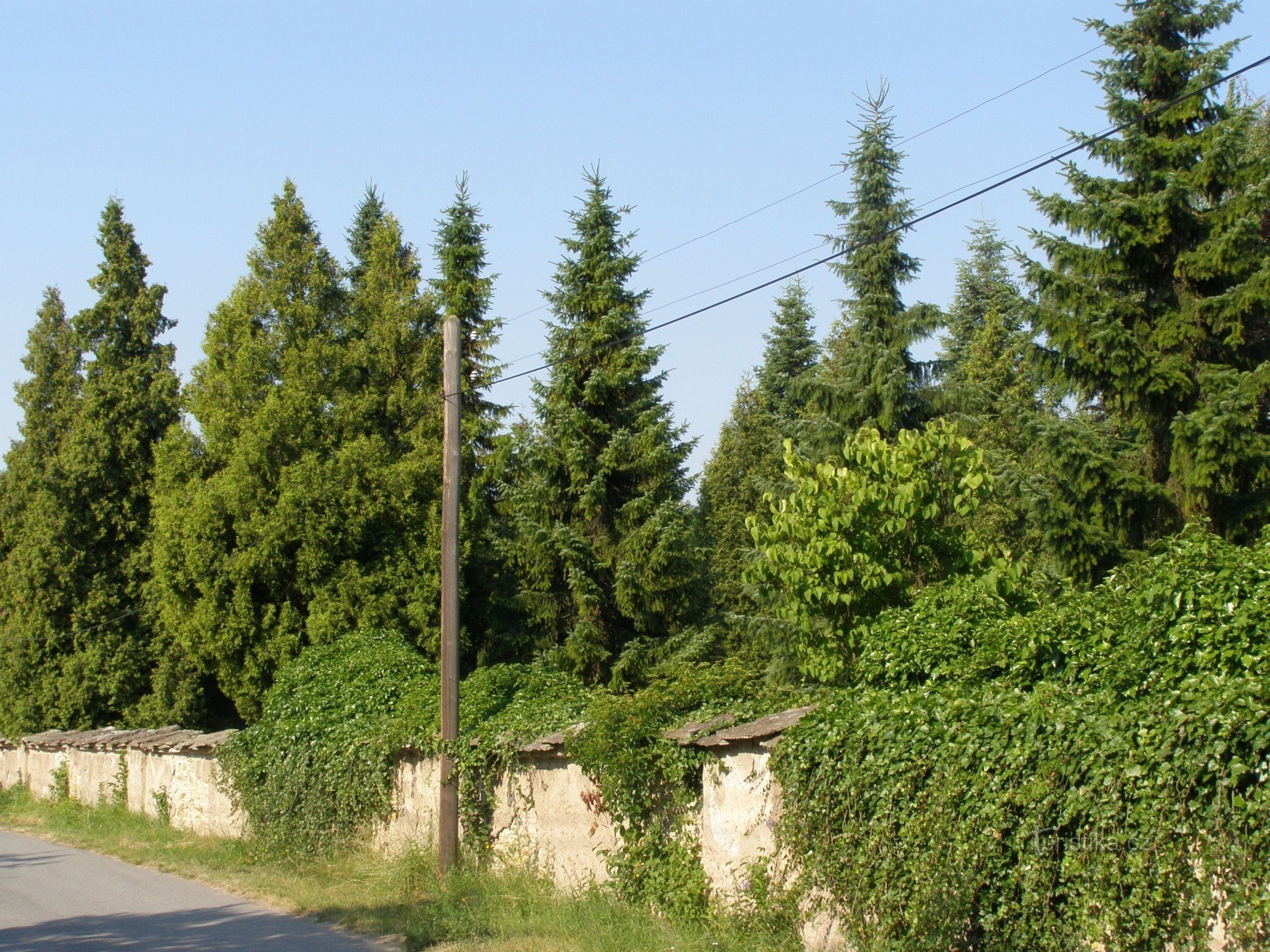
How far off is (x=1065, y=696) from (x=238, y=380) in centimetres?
1679

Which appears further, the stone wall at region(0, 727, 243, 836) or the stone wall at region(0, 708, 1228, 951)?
the stone wall at region(0, 727, 243, 836)

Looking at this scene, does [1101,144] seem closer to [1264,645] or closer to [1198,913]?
[1264,645]

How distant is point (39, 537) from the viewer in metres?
23.7

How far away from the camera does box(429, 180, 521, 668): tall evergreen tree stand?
21844 millimetres

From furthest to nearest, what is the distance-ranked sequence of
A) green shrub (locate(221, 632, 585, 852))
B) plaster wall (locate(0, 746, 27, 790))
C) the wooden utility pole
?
plaster wall (locate(0, 746, 27, 790)) < green shrub (locate(221, 632, 585, 852)) < the wooden utility pole

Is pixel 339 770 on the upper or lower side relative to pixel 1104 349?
lower

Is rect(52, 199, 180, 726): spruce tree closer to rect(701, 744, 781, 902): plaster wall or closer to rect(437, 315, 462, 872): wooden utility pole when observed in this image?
rect(437, 315, 462, 872): wooden utility pole

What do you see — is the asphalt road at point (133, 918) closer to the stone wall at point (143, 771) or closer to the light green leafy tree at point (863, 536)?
the stone wall at point (143, 771)

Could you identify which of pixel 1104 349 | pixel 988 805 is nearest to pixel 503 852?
pixel 988 805

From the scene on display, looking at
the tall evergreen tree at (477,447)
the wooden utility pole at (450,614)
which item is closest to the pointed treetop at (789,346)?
the tall evergreen tree at (477,447)

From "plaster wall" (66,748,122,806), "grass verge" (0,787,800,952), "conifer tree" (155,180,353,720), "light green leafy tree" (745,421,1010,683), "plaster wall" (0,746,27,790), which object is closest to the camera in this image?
"grass verge" (0,787,800,952)

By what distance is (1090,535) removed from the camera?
1291cm

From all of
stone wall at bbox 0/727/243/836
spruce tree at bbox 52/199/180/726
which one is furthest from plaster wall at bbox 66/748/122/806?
spruce tree at bbox 52/199/180/726

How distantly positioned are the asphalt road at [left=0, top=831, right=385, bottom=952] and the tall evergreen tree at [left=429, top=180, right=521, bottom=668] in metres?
8.71
